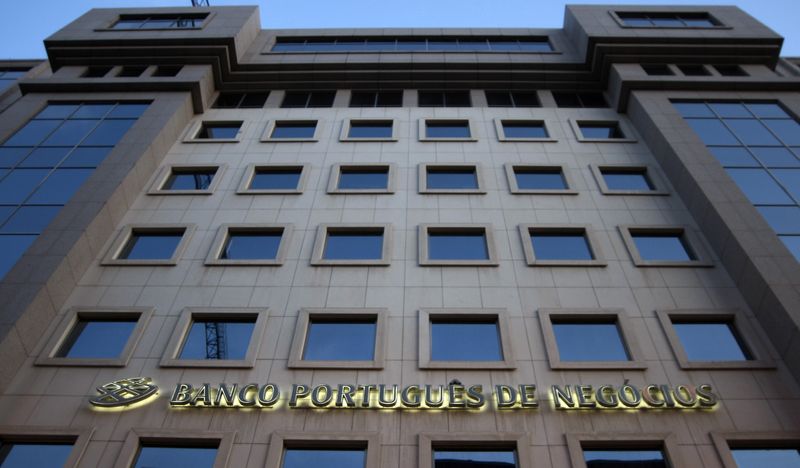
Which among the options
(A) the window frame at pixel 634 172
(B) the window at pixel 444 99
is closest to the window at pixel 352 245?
(A) the window frame at pixel 634 172

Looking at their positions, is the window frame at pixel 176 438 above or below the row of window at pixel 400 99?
below

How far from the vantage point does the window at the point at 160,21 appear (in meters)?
35.5

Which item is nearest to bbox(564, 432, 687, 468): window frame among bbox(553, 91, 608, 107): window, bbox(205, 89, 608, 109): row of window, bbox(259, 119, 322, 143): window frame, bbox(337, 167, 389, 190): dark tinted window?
bbox(337, 167, 389, 190): dark tinted window

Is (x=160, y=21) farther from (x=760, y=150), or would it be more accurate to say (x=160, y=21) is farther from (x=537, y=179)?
(x=760, y=150)

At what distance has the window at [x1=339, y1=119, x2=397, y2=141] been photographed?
28.3 metres

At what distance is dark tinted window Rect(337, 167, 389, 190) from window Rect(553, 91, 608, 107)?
13.2 metres

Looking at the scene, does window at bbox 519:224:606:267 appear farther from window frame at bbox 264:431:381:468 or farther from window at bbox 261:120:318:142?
window at bbox 261:120:318:142

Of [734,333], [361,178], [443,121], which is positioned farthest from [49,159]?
[734,333]

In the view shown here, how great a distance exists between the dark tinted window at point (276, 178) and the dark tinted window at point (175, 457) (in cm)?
A: 1271

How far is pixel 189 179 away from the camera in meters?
25.7

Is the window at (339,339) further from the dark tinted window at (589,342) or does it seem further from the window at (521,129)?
the window at (521,129)

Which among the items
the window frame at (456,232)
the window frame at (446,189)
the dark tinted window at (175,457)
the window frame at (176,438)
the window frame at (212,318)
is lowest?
the dark tinted window at (175,457)

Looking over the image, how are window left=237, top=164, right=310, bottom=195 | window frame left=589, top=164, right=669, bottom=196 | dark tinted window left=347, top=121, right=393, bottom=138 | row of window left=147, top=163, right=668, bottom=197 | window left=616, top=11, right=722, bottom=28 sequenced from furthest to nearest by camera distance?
1. window left=616, top=11, right=722, bottom=28
2. dark tinted window left=347, top=121, right=393, bottom=138
3. window left=237, top=164, right=310, bottom=195
4. row of window left=147, top=163, right=668, bottom=197
5. window frame left=589, top=164, right=669, bottom=196

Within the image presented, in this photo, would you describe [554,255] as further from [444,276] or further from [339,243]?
[339,243]
